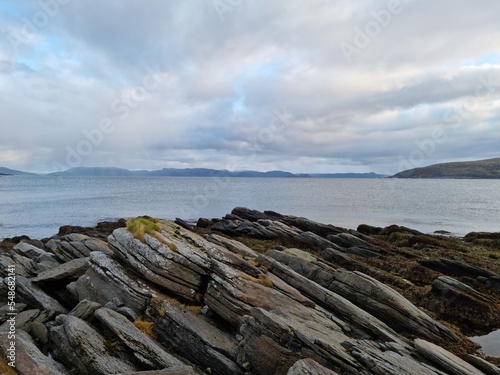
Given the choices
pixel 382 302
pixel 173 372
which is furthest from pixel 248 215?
pixel 173 372

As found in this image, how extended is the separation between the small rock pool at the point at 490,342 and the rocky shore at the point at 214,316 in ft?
1.77

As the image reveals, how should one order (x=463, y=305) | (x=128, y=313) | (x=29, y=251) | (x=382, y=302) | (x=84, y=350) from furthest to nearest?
(x=29, y=251), (x=463, y=305), (x=382, y=302), (x=128, y=313), (x=84, y=350)

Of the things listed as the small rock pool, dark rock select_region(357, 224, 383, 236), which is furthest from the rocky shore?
dark rock select_region(357, 224, 383, 236)

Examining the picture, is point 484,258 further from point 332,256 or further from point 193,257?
point 193,257

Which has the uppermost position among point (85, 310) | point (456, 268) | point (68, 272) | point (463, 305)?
point (68, 272)

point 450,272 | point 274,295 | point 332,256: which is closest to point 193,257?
point 274,295

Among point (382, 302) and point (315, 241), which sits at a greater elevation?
point (382, 302)

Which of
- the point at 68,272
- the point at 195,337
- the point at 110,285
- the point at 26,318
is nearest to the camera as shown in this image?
the point at 195,337

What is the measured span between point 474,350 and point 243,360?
13775 millimetres

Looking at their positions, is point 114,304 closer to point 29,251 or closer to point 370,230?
point 29,251

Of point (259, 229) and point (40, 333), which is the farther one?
point (259, 229)

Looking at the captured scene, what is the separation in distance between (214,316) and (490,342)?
57.6 ft

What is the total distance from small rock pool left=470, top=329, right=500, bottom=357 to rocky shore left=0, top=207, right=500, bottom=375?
540 mm

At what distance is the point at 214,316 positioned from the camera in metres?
17.9
